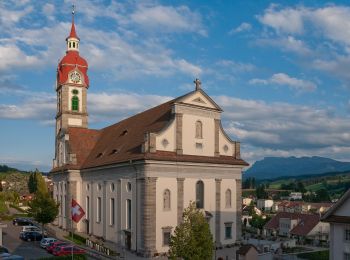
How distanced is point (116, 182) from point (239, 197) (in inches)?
552

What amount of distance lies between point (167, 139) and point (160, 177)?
13.0ft

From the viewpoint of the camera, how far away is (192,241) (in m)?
34.4

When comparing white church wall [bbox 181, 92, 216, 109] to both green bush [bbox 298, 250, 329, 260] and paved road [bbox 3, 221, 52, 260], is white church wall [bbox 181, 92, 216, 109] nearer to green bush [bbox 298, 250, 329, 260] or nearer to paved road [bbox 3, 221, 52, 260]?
paved road [bbox 3, 221, 52, 260]

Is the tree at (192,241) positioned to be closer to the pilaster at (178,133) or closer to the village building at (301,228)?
the pilaster at (178,133)

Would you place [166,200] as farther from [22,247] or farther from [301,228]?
[301,228]

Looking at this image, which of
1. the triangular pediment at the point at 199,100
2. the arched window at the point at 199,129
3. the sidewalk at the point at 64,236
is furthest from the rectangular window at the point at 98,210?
the triangular pediment at the point at 199,100

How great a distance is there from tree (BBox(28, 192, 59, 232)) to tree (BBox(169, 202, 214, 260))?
86.8ft

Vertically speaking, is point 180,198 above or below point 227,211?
above

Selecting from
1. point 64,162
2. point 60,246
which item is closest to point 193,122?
point 60,246

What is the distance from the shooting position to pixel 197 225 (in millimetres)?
35281

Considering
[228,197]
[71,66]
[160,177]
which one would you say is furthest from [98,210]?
[71,66]

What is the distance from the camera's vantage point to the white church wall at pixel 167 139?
4535cm

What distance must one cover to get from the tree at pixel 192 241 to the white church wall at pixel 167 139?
1092 cm

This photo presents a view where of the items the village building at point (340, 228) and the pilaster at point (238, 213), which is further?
the pilaster at point (238, 213)
